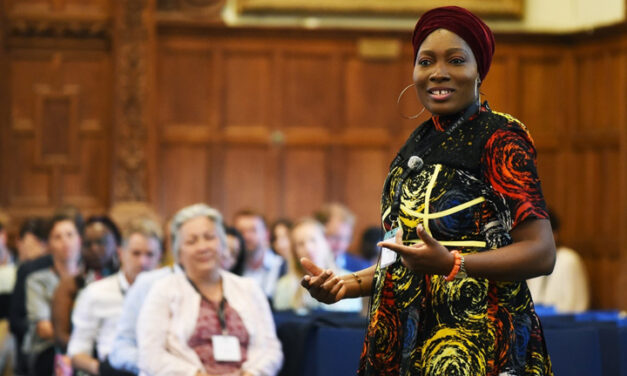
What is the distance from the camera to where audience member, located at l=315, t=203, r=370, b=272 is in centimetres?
807

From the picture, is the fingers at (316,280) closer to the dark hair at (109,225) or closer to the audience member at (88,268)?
the audience member at (88,268)

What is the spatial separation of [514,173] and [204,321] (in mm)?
2897

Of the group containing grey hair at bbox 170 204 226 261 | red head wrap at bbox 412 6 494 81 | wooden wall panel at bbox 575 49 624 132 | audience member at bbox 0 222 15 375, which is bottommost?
audience member at bbox 0 222 15 375

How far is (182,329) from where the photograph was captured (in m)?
4.84

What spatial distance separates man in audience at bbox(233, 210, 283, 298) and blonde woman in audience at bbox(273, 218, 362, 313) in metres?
0.63

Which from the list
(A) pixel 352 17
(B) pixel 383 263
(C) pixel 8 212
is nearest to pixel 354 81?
(A) pixel 352 17

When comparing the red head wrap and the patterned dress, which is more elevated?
the red head wrap

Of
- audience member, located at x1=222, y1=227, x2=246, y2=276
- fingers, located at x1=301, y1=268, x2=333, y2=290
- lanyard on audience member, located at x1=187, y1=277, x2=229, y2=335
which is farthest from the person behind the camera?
audience member, located at x1=222, y1=227, x2=246, y2=276

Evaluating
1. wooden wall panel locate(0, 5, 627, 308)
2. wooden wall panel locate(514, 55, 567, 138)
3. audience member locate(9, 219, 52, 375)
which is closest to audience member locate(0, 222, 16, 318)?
audience member locate(9, 219, 52, 375)

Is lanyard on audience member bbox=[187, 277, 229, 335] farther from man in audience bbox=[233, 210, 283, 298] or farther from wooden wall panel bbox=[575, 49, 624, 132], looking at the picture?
wooden wall panel bbox=[575, 49, 624, 132]

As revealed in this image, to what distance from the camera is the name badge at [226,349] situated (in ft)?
15.9

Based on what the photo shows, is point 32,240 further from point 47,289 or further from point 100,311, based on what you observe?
point 100,311

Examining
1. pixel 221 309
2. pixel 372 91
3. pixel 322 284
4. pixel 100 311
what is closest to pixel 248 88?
pixel 372 91

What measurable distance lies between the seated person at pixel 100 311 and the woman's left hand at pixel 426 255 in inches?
149
